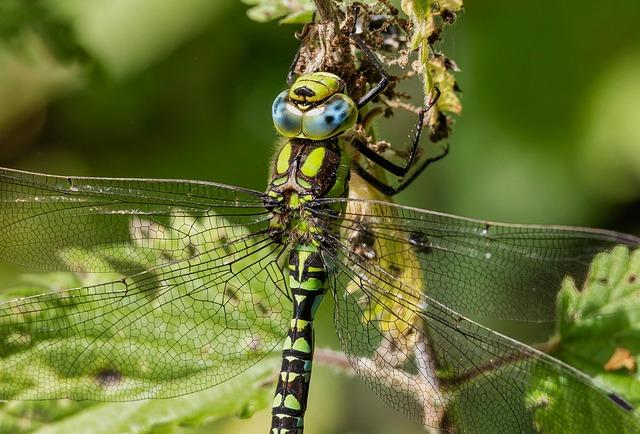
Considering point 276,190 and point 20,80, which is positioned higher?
point 20,80

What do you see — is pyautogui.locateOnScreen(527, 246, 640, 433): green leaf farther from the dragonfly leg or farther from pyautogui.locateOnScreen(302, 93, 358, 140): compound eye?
pyautogui.locateOnScreen(302, 93, 358, 140): compound eye

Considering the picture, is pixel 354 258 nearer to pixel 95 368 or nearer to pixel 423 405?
pixel 423 405

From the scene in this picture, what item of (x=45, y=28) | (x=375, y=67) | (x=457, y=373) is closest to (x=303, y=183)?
(x=375, y=67)

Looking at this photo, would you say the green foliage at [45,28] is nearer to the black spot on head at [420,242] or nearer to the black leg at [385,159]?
the black leg at [385,159]

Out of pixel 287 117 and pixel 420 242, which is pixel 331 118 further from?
pixel 420 242

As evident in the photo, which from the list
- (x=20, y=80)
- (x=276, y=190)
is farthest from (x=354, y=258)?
(x=20, y=80)

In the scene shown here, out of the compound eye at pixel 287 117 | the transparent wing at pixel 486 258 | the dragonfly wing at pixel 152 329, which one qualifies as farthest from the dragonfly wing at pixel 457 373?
the compound eye at pixel 287 117
